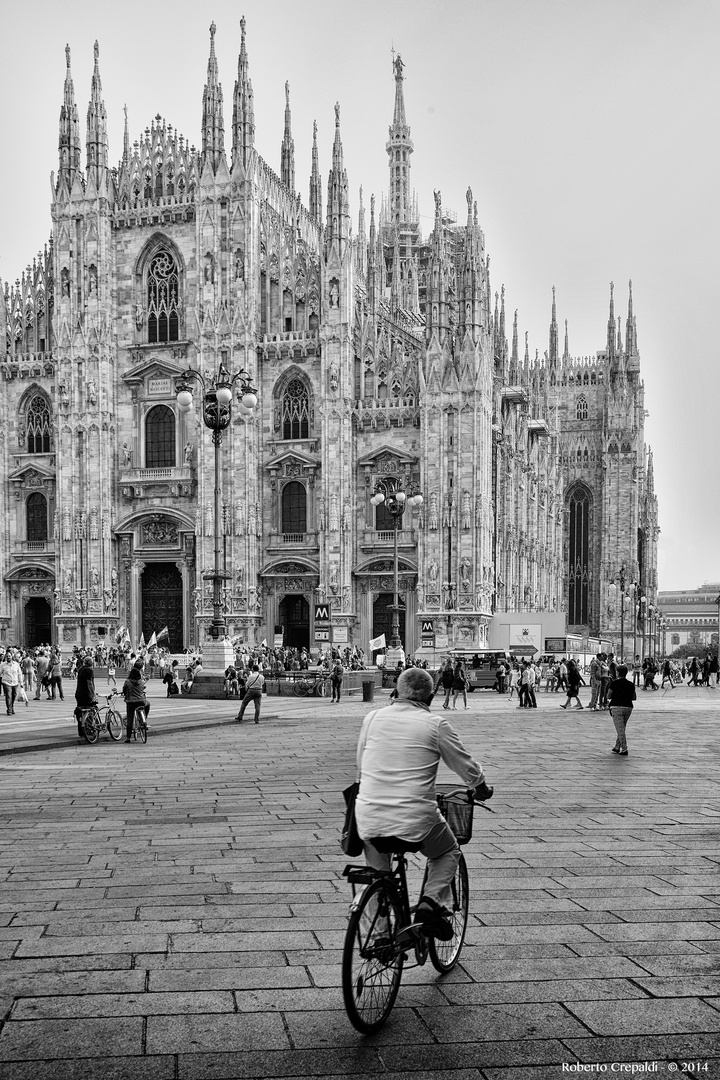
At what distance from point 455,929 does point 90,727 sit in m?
13.2

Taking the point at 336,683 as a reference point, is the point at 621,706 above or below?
above

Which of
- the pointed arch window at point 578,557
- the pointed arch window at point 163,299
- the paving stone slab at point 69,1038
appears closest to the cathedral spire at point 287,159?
the pointed arch window at point 163,299

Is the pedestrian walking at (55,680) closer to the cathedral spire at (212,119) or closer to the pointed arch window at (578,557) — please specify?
the cathedral spire at (212,119)

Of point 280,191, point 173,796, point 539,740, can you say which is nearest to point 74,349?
point 280,191

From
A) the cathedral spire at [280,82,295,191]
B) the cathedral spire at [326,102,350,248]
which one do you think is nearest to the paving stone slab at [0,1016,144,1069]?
the cathedral spire at [326,102,350,248]

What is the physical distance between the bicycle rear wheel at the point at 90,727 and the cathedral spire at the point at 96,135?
39894mm

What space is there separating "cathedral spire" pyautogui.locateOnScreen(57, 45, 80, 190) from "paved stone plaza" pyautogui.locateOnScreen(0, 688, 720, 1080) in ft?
148

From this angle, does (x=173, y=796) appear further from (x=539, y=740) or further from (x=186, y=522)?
(x=186, y=522)

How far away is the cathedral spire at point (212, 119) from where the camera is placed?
50406 mm

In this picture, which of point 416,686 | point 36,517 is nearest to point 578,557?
point 36,517

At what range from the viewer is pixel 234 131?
50188 millimetres

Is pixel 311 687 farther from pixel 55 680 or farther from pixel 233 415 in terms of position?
pixel 233 415

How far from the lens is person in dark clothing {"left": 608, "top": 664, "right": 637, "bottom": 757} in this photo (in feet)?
53.7

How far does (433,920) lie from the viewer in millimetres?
5215
